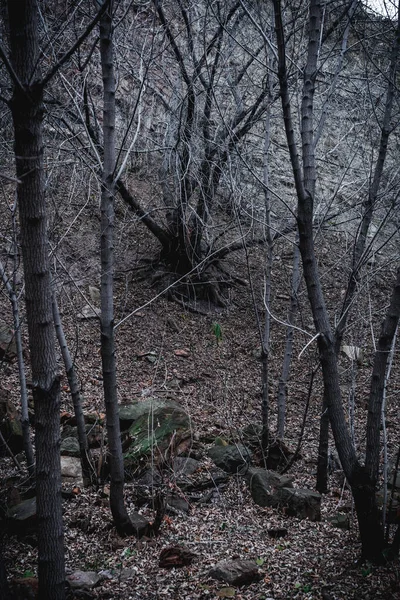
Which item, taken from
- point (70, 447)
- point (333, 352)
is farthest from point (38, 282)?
point (70, 447)

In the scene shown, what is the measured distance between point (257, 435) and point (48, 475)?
11.4 feet

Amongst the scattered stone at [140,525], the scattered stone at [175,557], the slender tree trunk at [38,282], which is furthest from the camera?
the scattered stone at [140,525]

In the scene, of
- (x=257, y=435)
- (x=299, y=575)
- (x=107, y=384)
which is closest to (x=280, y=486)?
(x=257, y=435)

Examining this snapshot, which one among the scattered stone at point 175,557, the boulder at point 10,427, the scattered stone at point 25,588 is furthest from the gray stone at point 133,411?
the scattered stone at point 25,588

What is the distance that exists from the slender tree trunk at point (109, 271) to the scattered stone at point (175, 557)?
0.44 m

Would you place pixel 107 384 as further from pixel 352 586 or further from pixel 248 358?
pixel 248 358

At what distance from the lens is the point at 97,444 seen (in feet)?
18.8

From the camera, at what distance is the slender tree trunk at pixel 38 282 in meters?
2.22

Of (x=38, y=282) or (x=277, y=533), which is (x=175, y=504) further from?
(x=38, y=282)

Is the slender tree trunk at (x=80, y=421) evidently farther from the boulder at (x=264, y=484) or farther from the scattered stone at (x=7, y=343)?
the scattered stone at (x=7, y=343)

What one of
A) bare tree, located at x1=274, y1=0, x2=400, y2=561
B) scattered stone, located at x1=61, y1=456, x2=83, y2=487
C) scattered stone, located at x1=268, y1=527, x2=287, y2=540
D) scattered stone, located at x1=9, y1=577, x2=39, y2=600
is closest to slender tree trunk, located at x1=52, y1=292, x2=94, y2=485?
scattered stone, located at x1=61, y1=456, x2=83, y2=487

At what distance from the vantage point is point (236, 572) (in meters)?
3.38

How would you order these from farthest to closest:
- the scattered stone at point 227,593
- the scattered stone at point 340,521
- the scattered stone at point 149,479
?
the scattered stone at point 149,479
the scattered stone at point 340,521
the scattered stone at point 227,593

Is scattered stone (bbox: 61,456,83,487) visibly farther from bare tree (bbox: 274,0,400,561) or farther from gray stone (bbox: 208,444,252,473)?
bare tree (bbox: 274,0,400,561)
